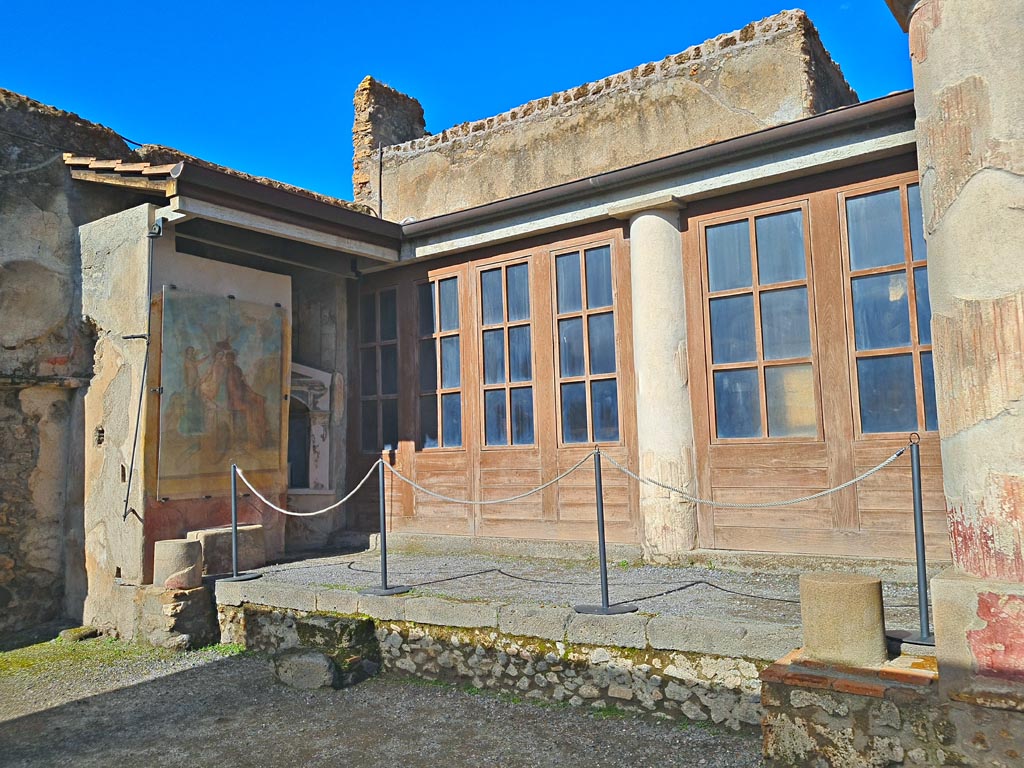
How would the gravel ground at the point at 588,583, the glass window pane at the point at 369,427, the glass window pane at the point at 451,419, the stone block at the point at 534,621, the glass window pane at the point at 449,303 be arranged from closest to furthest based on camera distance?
the gravel ground at the point at 588,583 → the stone block at the point at 534,621 → the glass window pane at the point at 451,419 → the glass window pane at the point at 449,303 → the glass window pane at the point at 369,427

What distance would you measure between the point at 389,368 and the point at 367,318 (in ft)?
2.23

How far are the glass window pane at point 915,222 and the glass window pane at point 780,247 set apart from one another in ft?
2.60

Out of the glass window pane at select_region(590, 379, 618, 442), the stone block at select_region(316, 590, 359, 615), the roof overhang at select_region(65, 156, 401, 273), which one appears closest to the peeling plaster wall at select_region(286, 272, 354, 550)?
the roof overhang at select_region(65, 156, 401, 273)

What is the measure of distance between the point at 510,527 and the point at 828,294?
3.66 m

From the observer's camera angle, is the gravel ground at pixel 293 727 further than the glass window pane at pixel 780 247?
No

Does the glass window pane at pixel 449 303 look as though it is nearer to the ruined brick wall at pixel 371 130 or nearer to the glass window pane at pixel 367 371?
the glass window pane at pixel 367 371

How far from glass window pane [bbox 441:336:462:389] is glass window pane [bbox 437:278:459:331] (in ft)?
0.46

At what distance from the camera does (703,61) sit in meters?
8.03

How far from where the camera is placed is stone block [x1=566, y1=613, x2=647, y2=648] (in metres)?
4.74

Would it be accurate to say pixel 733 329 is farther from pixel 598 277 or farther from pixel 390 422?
pixel 390 422

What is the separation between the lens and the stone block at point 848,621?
12.0ft

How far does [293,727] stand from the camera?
5.00 metres

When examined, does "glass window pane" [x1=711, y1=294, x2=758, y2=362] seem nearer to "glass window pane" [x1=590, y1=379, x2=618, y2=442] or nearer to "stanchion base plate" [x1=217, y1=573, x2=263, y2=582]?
"glass window pane" [x1=590, y1=379, x2=618, y2=442]

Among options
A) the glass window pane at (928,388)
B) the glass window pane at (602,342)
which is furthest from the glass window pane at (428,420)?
the glass window pane at (928,388)
